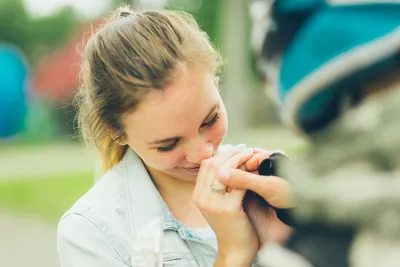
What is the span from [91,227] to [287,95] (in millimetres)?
844

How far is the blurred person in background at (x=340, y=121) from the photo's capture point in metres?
0.46

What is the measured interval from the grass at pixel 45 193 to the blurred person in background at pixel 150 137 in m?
4.11

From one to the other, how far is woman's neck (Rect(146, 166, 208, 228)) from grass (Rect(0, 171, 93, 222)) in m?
4.10

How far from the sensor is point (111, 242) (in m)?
1.27

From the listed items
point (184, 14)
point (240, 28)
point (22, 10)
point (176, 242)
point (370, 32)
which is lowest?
point (176, 242)

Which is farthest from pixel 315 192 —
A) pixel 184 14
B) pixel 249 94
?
pixel 249 94

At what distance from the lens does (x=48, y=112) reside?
16406 millimetres

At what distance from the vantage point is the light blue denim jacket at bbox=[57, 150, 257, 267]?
1260mm

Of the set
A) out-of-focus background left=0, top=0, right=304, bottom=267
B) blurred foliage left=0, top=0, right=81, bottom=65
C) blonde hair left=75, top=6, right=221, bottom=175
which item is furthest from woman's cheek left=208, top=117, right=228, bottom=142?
blurred foliage left=0, top=0, right=81, bottom=65

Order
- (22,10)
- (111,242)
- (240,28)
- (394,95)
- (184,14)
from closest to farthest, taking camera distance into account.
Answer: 1. (394,95)
2. (111,242)
3. (184,14)
4. (240,28)
5. (22,10)

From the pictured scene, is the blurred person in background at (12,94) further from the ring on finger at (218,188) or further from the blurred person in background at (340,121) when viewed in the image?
the blurred person in background at (340,121)

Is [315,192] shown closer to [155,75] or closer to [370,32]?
[370,32]

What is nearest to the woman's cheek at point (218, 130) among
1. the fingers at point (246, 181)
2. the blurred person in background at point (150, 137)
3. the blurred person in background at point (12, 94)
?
the blurred person in background at point (150, 137)

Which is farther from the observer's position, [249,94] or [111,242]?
[249,94]
